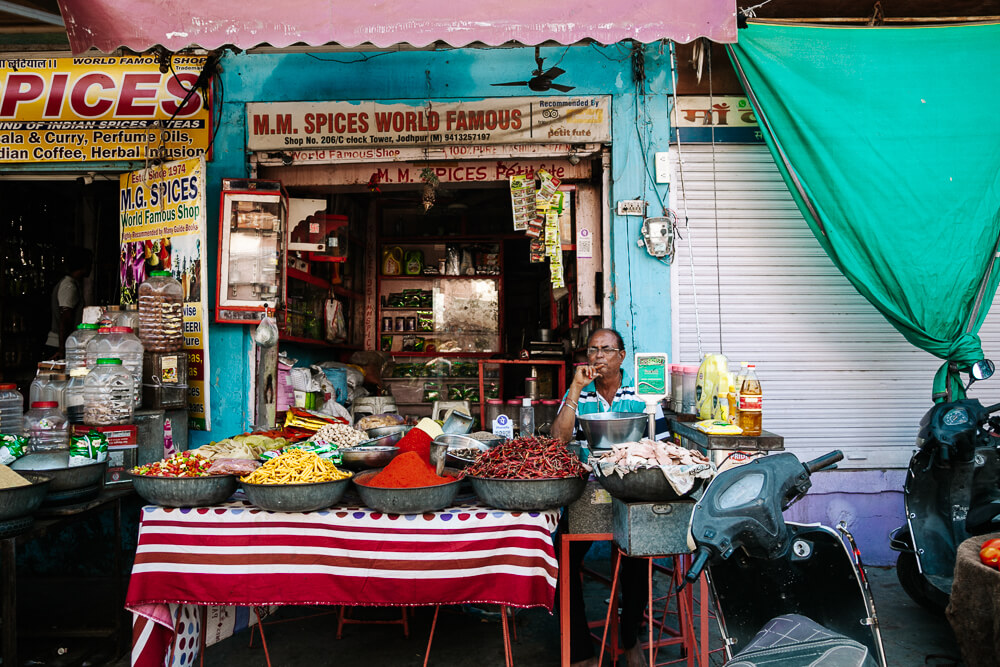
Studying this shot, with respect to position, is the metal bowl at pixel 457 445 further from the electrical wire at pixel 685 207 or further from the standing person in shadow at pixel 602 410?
the electrical wire at pixel 685 207

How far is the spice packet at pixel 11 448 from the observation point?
3451 millimetres

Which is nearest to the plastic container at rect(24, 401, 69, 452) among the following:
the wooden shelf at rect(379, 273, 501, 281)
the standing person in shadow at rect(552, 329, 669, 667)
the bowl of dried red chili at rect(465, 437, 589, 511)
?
the bowl of dried red chili at rect(465, 437, 589, 511)

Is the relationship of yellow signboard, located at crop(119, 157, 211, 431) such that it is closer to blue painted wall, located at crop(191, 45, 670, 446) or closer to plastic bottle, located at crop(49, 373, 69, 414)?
blue painted wall, located at crop(191, 45, 670, 446)

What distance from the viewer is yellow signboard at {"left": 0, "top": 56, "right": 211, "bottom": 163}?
16.5 feet

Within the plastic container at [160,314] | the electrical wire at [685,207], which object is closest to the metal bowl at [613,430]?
the electrical wire at [685,207]

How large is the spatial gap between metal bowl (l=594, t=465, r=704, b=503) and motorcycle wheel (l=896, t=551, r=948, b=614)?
1.93m

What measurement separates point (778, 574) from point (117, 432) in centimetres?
364

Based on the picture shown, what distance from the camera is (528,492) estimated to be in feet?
9.05

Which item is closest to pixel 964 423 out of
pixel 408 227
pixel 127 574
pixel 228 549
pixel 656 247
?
pixel 656 247

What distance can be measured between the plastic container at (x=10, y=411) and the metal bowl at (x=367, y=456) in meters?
2.24

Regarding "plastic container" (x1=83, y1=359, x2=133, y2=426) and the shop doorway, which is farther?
the shop doorway

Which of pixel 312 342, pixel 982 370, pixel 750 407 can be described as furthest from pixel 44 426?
pixel 982 370

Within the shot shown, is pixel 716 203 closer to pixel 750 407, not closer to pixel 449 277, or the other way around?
pixel 750 407

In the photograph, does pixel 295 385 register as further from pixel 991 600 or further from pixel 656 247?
pixel 991 600
